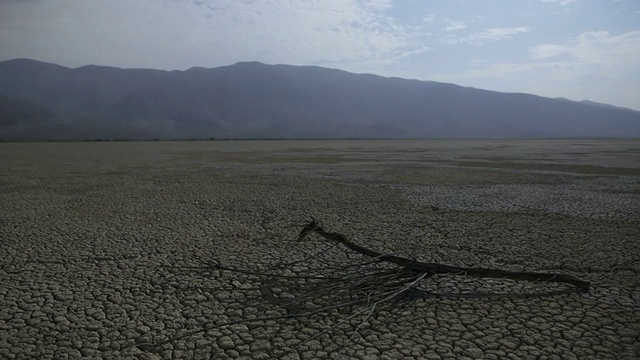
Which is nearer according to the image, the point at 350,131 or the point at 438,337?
the point at 438,337

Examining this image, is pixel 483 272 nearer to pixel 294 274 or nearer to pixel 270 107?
pixel 294 274

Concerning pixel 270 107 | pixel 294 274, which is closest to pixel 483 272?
pixel 294 274

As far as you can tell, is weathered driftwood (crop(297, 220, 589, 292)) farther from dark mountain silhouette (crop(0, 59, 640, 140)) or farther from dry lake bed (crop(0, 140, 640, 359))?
dark mountain silhouette (crop(0, 59, 640, 140))

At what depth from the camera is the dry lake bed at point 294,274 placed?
2496mm

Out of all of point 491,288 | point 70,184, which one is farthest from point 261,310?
point 70,184

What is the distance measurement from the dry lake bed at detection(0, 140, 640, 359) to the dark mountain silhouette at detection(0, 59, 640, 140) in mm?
87395

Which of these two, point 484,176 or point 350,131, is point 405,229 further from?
point 350,131

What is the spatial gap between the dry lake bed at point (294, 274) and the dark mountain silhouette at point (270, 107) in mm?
87395

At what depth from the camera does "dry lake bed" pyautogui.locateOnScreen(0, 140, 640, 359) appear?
250 cm

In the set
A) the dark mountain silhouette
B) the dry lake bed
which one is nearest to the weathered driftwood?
the dry lake bed

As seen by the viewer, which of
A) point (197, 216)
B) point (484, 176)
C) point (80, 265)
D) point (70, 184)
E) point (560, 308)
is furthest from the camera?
point (484, 176)

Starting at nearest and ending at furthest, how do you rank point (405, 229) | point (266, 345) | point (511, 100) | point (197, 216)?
point (266, 345) < point (405, 229) < point (197, 216) < point (511, 100)

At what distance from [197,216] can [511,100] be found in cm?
13735

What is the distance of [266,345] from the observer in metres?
2.48
